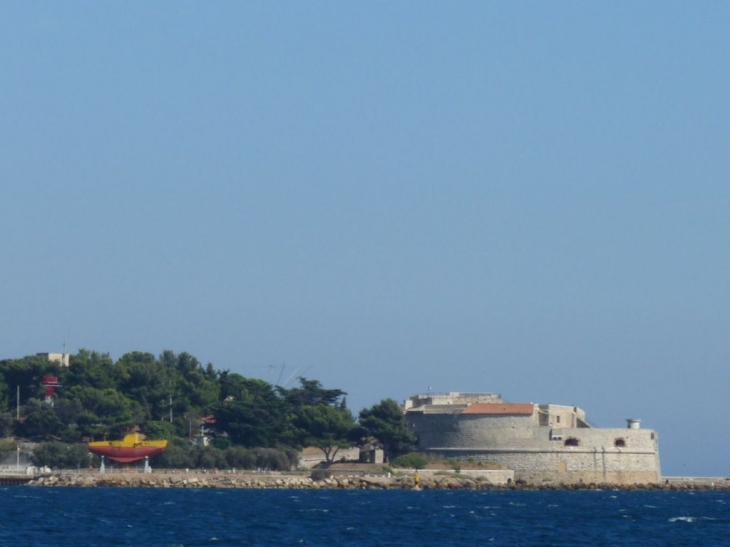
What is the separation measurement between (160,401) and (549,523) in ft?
124

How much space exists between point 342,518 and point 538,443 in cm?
2999

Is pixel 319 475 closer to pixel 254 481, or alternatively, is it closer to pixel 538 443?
pixel 254 481

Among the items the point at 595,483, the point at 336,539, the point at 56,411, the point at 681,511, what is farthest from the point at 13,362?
the point at 336,539

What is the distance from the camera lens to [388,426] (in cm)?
8012

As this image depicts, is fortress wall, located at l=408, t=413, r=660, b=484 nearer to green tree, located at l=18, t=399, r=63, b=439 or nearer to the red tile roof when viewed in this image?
the red tile roof

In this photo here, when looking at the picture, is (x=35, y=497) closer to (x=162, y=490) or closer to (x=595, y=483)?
(x=162, y=490)

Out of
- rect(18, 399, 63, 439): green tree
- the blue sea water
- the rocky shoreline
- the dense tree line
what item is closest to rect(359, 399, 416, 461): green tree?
the dense tree line

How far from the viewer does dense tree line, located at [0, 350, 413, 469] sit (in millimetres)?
79750

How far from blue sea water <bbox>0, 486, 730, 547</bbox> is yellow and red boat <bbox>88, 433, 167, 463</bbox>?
20.1 feet

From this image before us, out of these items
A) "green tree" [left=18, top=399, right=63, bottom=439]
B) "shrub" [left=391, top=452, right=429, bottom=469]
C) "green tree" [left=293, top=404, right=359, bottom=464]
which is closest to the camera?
"shrub" [left=391, top=452, right=429, bottom=469]

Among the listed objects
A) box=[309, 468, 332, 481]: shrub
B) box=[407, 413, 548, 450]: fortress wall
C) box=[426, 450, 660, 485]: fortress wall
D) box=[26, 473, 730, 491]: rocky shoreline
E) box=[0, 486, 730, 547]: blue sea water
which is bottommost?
box=[0, 486, 730, 547]: blue sea water

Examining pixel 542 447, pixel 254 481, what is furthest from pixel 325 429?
pixel 542 447

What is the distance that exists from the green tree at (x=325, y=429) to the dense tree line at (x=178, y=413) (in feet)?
0.17

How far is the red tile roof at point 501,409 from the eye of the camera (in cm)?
8044
